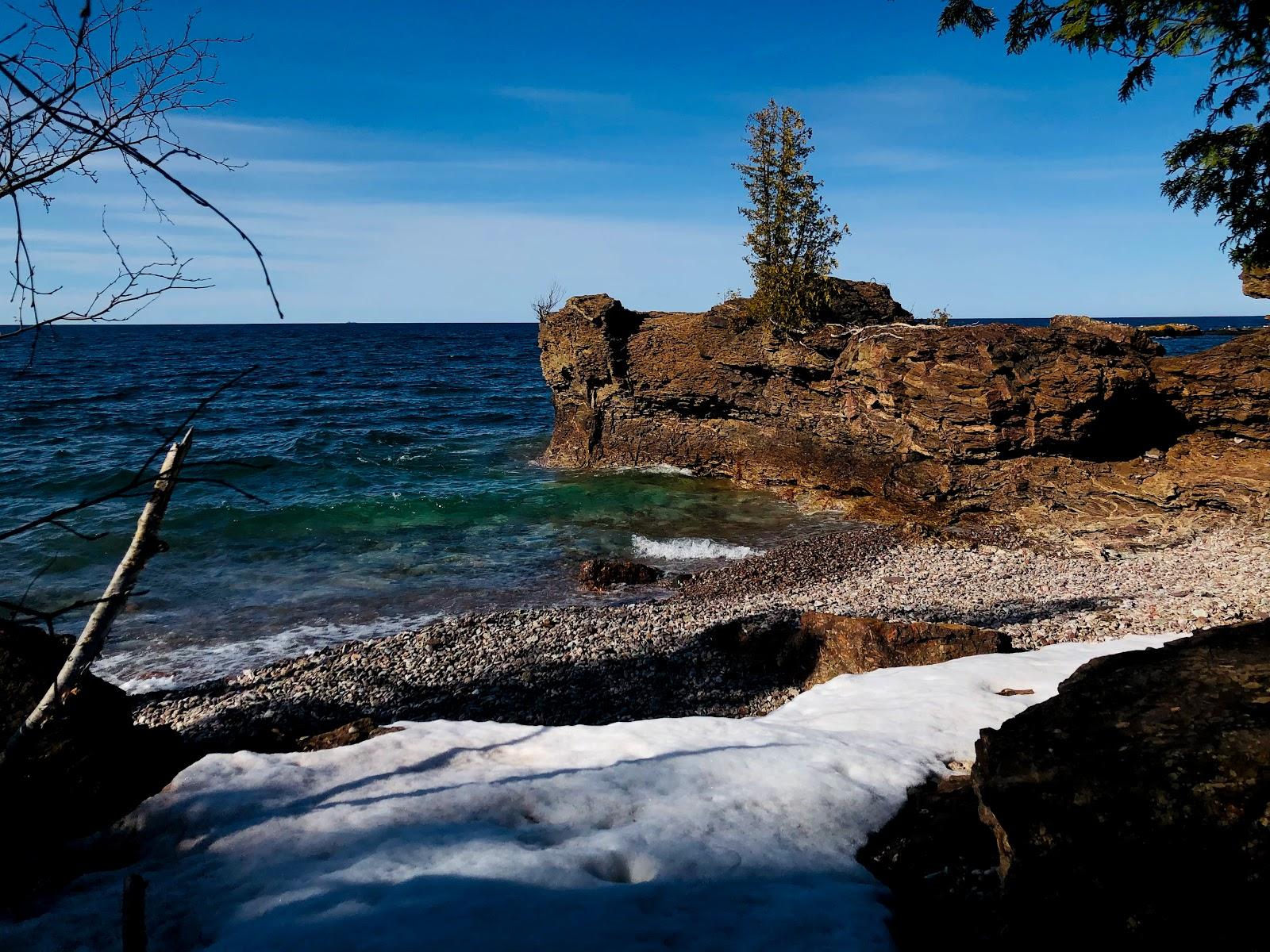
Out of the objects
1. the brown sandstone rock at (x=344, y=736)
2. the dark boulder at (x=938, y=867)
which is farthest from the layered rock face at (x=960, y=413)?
the brown sandstone rock at (x=344, y=736)

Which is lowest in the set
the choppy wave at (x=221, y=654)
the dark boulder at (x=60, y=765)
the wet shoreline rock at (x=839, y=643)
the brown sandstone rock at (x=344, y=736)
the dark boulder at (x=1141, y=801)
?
the choppy wave at (x=221, y=654)

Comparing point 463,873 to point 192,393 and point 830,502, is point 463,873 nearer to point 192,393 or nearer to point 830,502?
point 830,502

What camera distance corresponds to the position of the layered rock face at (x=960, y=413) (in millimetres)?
18391

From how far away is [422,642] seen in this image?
495 inches

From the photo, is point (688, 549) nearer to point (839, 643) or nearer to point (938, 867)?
point (839, 643)

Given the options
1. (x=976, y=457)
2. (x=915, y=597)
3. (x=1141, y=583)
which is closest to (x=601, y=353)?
(x=976, y=457)

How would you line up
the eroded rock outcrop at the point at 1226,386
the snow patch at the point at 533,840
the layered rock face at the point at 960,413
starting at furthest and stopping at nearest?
the layered rock face at the point at 960,413 → the eroded rock outcrop at the point at 1226,386 → the snow patch at the point at 533,840

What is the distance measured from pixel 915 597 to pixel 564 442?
19974 millimetres

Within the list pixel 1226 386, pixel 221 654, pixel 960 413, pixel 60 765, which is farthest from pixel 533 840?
pixel 1226 386

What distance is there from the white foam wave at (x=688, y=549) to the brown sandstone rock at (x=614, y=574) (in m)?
1.93

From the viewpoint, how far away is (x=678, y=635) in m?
12.3

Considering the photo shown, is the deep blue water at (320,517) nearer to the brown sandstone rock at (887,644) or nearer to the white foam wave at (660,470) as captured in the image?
the white foam wave at (660,470)

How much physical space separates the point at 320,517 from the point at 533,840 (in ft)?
63.0

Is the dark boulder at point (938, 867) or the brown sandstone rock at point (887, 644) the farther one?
the brown sandstone rock at point (887, 644)
